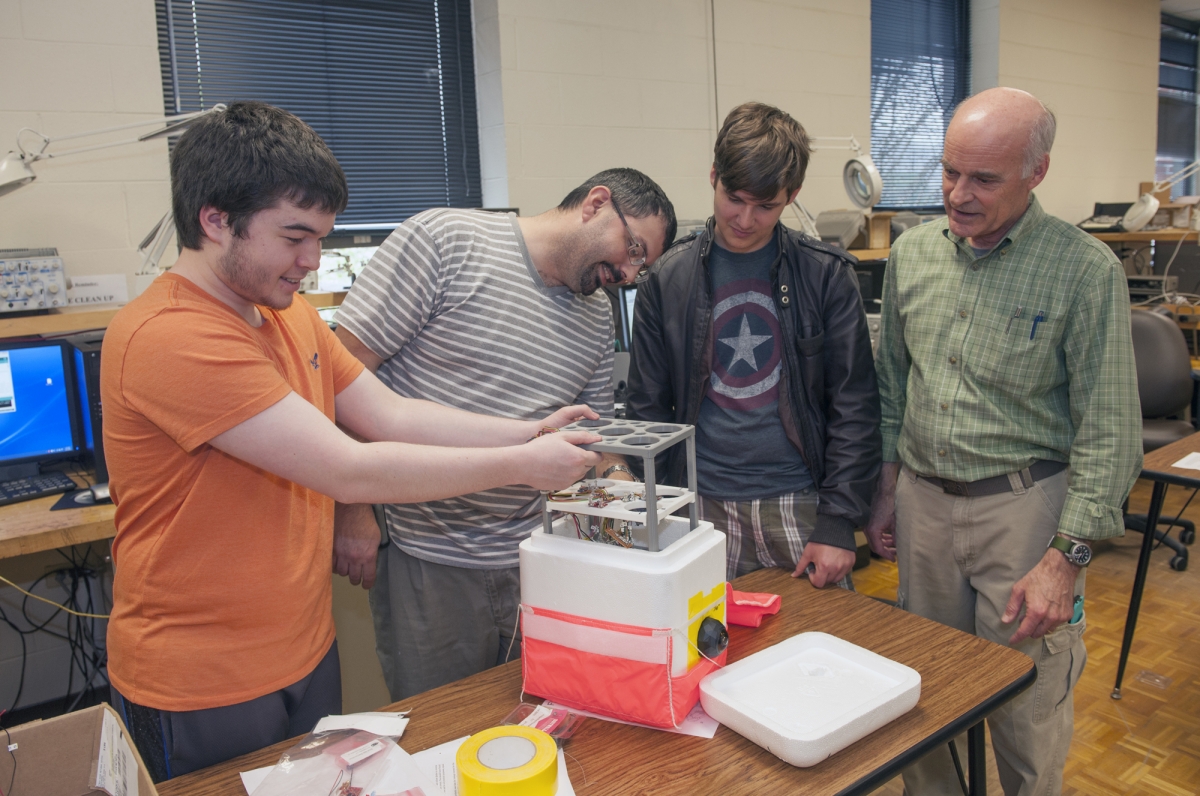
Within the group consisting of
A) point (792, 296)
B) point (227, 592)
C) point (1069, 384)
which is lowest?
point (227, 592)

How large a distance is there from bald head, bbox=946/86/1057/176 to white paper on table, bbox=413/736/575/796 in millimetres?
1323

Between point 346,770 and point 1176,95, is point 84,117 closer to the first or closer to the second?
point 346,770

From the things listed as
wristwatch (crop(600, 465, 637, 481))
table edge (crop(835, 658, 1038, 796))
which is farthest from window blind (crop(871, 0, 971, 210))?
table edge (crop(835, 658, 1038, 796))

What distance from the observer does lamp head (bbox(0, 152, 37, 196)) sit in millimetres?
2160

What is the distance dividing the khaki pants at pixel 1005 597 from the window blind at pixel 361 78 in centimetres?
254

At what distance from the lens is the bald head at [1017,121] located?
4.98 ft

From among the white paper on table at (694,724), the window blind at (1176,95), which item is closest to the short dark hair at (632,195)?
the white paper on table at (694,724)

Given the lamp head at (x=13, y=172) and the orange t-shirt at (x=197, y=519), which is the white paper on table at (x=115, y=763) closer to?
the orange t-shirt at (x=197, y=519)

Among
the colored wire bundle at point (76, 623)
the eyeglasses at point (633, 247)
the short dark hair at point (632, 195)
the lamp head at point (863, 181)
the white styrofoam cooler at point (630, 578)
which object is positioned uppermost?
the lamp head at point (863, 181)

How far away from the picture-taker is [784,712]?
1070 mm

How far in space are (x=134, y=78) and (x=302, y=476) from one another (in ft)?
7.48

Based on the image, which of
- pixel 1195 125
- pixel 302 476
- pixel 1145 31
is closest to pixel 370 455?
pixel 302 476

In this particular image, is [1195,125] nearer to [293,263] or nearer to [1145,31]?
[1145,31]

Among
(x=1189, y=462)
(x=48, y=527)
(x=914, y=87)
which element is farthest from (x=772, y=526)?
(x=914, y=87)
